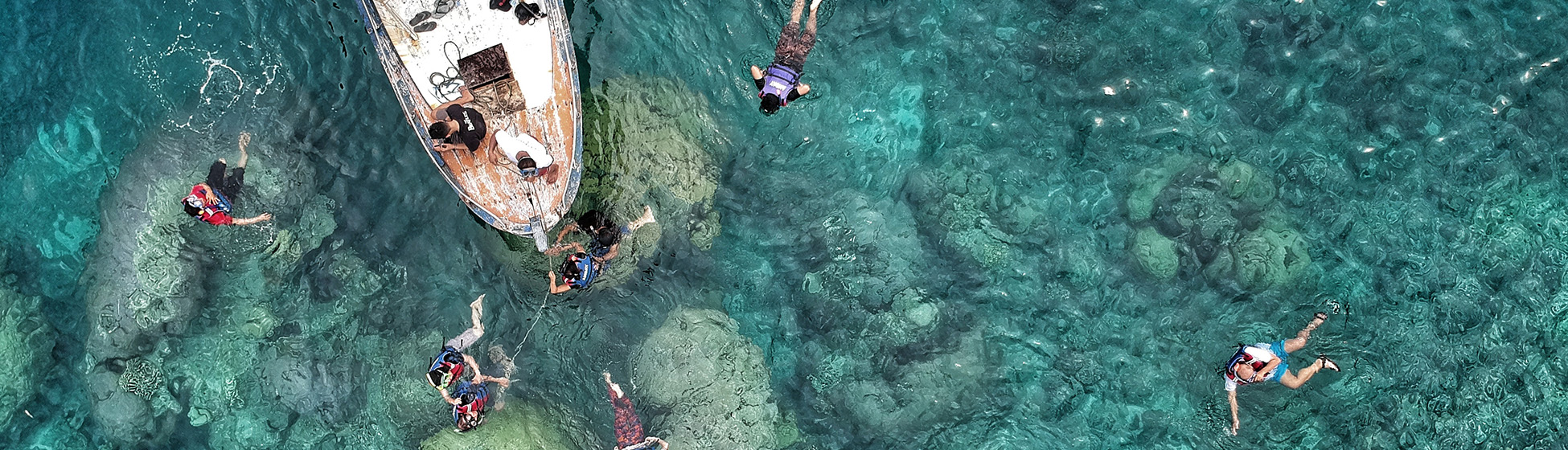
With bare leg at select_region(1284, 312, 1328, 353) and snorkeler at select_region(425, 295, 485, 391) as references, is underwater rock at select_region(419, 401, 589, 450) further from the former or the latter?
bare leg at select_region(1284, 312, 1328, 353)

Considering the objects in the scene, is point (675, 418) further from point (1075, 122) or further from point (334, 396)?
point (1075, 122)

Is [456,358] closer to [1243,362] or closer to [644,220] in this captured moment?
[644,220]

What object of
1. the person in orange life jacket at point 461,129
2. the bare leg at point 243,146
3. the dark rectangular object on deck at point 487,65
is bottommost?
the bare leg at point 243,146

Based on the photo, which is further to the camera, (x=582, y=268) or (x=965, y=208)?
(x=965, y=208)

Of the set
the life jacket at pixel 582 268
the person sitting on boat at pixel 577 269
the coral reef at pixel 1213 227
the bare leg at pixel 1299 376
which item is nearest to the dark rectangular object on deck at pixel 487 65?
the person sitting on boat at pixel 577 269

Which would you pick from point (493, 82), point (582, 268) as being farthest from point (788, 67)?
point (493, 82)

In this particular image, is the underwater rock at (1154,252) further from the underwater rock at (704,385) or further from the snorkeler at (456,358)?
the snorkeler at (456,358)

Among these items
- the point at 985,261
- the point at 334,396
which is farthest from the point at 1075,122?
the point at 334,396
